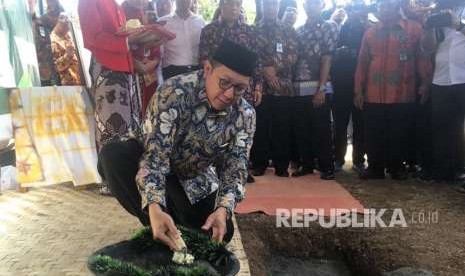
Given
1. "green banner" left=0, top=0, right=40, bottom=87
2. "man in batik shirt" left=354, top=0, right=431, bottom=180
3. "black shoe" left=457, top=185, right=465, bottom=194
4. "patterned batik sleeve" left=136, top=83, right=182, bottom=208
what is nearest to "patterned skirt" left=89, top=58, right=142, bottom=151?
"green banner" left=0, top=0, right=40, bottom=87

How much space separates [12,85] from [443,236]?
286cm

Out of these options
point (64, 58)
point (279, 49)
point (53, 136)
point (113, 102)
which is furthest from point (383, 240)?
point (64, 58)

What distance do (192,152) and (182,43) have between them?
1.94 metres

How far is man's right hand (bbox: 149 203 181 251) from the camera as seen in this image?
4.84ft

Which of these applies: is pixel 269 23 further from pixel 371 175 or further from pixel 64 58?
pixel 64 58

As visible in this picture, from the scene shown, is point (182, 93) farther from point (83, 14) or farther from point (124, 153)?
point (83, 14)

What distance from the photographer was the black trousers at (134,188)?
6.00ft

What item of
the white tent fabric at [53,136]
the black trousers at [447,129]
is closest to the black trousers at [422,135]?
the black trousers at [447,129]

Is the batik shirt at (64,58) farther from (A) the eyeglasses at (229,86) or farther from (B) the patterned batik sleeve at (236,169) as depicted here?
(A) the eyeglasses at (229,86)

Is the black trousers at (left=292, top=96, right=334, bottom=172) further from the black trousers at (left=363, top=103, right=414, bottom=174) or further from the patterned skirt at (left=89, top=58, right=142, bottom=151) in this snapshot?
the patterned skirt at (left=89, top=58, right=142, bottom=151)

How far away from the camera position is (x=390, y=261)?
2422 mm

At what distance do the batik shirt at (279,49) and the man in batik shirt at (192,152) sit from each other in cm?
202

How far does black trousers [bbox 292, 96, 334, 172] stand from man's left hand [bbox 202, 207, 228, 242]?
8.17ft

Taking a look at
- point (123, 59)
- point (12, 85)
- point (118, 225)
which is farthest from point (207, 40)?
point (118, 225)
